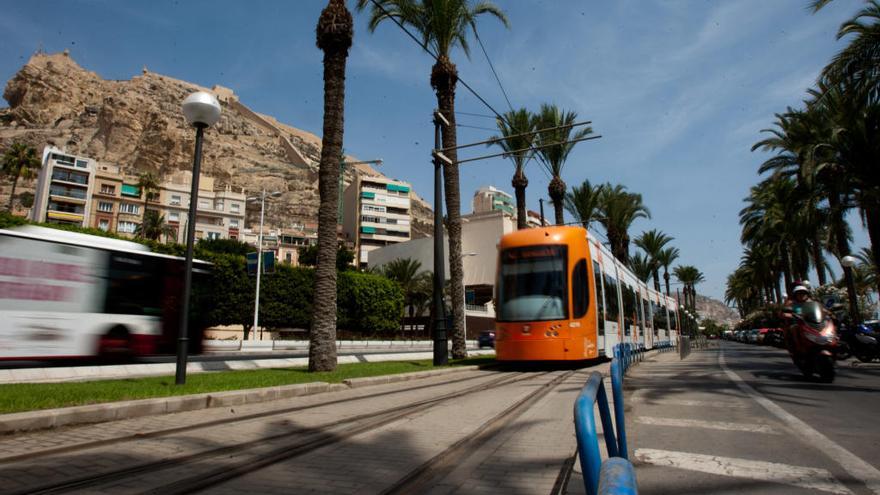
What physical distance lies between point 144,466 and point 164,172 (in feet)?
501

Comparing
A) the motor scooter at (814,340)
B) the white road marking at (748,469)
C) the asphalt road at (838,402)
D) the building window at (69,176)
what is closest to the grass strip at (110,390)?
the white road marking at (748,469)

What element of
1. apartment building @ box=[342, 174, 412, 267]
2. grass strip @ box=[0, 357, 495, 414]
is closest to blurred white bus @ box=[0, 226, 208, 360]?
grass strip @ box=[0, 357, 495, 414]

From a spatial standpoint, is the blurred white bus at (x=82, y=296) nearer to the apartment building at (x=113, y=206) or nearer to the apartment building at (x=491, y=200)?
the apartment building at (x=113, y=206)

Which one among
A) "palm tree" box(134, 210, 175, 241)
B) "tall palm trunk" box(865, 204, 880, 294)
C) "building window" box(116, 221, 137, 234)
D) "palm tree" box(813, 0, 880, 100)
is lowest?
"tall palm trunk" box(865, 204, 880, 294)

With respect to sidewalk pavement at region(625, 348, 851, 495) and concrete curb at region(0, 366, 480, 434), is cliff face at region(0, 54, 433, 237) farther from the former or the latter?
sidewalk pavement at region(625, 348, 851, 495)

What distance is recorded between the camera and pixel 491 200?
168625mm

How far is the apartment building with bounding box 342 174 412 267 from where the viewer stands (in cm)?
11138

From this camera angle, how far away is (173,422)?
594 cm

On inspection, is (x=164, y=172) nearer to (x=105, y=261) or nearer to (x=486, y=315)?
(x=486, y=315)

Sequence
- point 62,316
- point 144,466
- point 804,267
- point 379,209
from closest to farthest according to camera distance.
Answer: point 144,466, point 62,316, point 804,267, point 379,209

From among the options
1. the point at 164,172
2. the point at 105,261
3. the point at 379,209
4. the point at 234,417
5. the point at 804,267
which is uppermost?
the point at 164,172

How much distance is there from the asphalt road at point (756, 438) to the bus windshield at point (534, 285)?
13.6 ft

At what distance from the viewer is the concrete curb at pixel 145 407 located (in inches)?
206

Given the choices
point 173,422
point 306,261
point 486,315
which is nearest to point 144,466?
point 173,422
